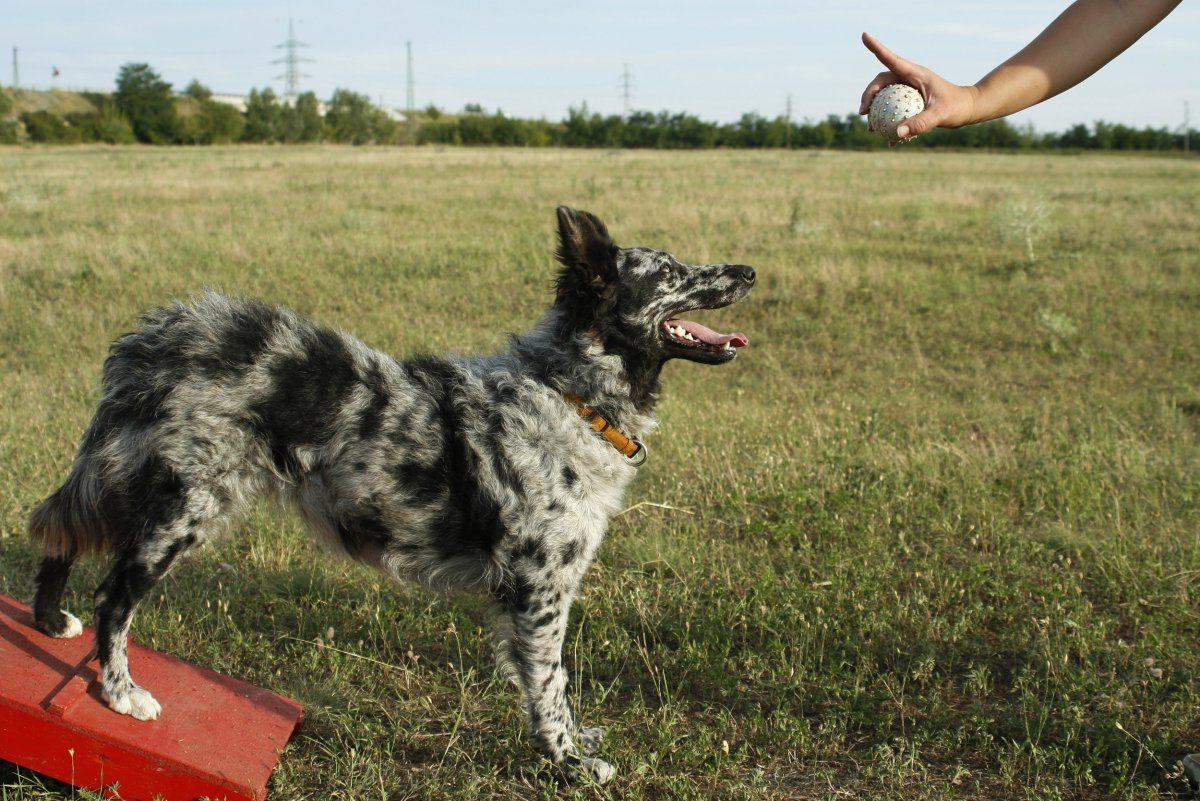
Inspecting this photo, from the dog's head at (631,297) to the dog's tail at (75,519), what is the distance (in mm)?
1954

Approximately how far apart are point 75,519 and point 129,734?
0.87 metres

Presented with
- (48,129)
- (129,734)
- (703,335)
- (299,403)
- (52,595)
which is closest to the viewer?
(129,734)

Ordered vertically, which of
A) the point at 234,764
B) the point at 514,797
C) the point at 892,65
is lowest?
the point at 514,797

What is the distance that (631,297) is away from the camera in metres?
4.14

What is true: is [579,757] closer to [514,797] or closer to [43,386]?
[514,797]

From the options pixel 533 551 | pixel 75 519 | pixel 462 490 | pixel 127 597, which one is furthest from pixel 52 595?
pixel 533 551

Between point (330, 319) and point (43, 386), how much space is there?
10.7 ft

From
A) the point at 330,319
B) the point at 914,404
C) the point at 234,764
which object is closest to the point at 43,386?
the point at 330,319

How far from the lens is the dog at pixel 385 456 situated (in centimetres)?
365

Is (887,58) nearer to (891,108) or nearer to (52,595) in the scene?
(891,108)

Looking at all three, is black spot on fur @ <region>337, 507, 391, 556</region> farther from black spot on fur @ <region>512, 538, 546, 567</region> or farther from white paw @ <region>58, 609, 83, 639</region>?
white paw @ <region>58, 609, 83, 639</region>

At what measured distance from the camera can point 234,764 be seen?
3.51 metres

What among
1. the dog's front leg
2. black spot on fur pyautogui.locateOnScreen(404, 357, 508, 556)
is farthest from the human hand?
the dog's front leg

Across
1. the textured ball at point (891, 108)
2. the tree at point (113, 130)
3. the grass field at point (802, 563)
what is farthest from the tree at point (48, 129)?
the textured ball at point (891, 108)
